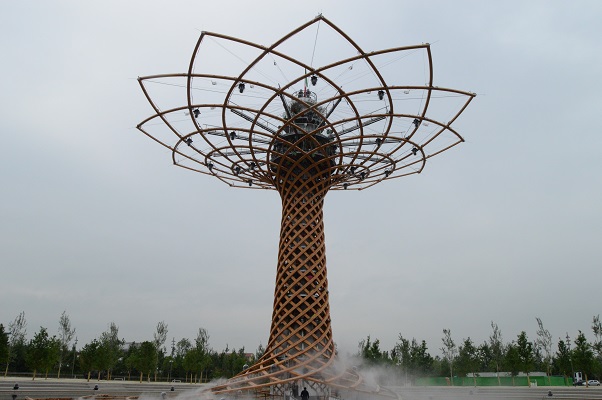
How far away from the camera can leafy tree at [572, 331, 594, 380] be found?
37431 mm

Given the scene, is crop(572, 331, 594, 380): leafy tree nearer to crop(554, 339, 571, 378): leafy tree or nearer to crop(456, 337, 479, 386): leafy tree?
crop(554, 339, 571, 378): leafy tree

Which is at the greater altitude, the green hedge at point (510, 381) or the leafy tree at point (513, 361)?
the leafy tree at point (513, 361)

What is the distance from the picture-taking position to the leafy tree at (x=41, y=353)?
3759cm

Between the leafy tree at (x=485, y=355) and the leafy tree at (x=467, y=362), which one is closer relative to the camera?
the leafy tree at (x=467, y=362)

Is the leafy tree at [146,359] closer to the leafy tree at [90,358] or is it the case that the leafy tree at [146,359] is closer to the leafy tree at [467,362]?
the leafy tree at [90,358]

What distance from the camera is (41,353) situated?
37.8 meters

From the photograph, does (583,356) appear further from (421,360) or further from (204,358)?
(204,358)

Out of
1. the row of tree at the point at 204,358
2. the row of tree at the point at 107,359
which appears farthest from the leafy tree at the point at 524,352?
the row of tree at the point at 107,359

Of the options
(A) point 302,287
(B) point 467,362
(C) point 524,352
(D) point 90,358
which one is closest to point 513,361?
(C) point 524,352

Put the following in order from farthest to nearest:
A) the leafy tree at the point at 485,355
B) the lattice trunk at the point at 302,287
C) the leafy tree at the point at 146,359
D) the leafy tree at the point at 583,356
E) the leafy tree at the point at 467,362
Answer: the leafy tree at the point at 485,355, the leafy tree at the point at 467,362, the leafy tree at the point at 146,359, the leafy tree at the point at 583,356, the lattice trunk at the point at 302,287

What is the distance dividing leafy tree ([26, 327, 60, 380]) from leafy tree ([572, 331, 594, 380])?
150 ft

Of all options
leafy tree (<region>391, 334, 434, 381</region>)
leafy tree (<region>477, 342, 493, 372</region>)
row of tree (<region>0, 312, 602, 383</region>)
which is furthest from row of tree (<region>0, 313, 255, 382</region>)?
leafy tree (<region>477, 342, 493, 372</region>)

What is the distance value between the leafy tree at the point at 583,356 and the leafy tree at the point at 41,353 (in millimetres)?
45719

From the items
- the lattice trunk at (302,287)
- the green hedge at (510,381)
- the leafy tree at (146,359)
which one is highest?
the lattice trunk at (302,287)
